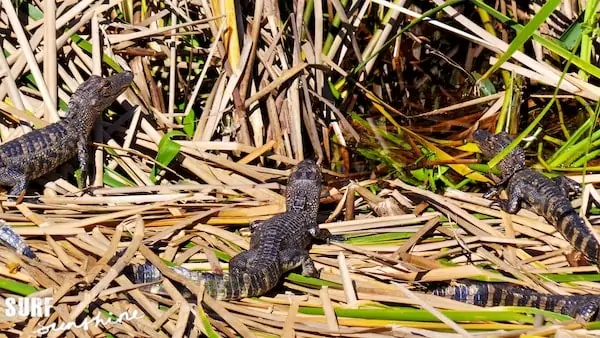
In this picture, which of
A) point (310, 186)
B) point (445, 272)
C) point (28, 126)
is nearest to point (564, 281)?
point (445, 272)

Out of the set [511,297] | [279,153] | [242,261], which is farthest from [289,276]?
[279,153]

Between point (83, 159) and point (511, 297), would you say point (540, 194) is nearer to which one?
point (511, 297)

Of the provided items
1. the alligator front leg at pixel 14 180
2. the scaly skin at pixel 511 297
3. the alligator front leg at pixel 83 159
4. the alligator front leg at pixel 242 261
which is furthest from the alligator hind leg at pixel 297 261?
the alligator front leg at pixel 14 180

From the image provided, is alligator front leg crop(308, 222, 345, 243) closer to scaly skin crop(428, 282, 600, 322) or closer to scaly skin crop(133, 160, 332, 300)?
scaly skin crop(133, 160, 332, 300)

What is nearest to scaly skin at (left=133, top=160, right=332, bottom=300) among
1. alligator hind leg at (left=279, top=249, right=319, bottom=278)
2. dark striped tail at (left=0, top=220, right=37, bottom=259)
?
alligator hind leg at (left=279, top=249, right=319, bottom=278)

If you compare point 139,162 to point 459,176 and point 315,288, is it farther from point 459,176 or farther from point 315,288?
point 459,176
